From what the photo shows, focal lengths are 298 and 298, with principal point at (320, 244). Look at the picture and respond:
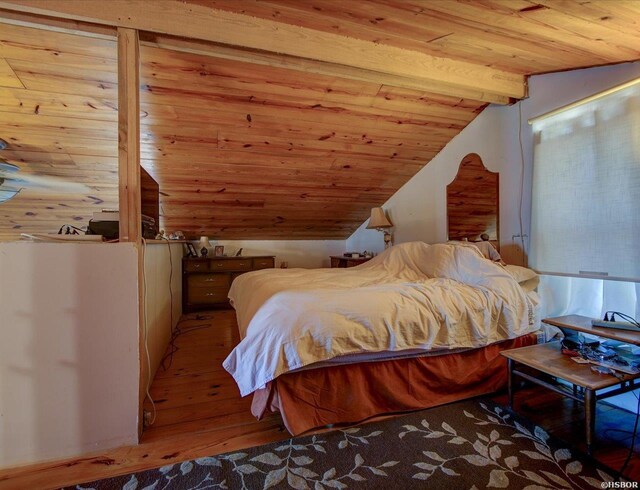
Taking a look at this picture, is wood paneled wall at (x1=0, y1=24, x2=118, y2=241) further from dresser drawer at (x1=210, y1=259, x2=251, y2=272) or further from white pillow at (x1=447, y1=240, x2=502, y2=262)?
white pillow at (x1=447, y1=240, x2=502, y2=262)

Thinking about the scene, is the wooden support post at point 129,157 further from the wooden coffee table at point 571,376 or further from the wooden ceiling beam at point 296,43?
the wooden coffee table at point 571,376

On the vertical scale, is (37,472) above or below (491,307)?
below

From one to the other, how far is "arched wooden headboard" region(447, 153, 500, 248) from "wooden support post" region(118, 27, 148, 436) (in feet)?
8.91

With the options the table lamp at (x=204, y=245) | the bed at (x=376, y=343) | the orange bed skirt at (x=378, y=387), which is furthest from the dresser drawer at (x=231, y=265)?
the orange bed skirt at (x=378, y=387)

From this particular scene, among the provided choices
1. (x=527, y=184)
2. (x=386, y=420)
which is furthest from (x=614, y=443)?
(x=527, y=184)

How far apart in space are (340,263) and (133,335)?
3313 mm

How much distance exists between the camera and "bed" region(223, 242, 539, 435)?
148 centimetres

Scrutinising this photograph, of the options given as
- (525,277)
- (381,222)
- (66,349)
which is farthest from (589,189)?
(66,349)

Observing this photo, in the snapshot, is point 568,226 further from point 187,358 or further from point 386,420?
point 187,358

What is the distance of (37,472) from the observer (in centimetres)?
132

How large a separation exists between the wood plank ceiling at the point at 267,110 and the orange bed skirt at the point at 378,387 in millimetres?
1872

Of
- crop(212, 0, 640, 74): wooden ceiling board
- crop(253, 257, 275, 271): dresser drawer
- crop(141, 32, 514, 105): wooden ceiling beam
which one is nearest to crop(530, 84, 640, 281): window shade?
crop(212, 0, 640, 74): wooden ceiling board

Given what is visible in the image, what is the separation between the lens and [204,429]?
1.61 metres

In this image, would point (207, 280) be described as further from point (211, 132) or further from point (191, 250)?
point (211, 132)
